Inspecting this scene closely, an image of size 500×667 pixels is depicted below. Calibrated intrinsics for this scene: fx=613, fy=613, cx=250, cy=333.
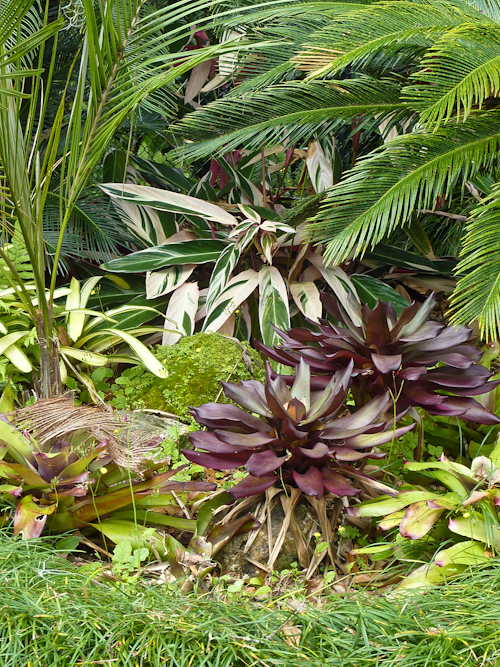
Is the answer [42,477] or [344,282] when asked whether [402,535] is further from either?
[344,282]

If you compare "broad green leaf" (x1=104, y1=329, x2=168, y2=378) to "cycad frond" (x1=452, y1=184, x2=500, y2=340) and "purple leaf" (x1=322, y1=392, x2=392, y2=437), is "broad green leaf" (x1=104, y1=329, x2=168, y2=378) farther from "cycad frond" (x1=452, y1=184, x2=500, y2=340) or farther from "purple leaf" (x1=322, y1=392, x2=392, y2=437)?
"cycad frond" (x1=452, y1=184, x2=500, y2=340)

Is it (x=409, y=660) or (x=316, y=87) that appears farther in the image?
(x=316, y=87)

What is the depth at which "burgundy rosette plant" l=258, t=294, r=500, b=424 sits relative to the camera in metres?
1.62

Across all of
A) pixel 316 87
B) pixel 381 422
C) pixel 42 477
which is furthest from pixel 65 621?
pixel 316 87

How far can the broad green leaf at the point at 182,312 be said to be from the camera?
260 cm

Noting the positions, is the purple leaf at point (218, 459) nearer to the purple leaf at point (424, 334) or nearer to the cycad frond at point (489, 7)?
the purple leaf at point (424, 334)

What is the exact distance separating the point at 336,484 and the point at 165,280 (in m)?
1.60

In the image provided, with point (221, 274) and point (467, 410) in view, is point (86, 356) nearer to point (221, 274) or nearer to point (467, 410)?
point (221, 274)

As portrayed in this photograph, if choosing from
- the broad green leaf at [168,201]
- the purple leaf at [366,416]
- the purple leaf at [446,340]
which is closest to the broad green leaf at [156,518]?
the purple leaf at [366,416]

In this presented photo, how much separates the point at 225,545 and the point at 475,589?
590 mm

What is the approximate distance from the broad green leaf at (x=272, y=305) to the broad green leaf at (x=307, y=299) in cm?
9

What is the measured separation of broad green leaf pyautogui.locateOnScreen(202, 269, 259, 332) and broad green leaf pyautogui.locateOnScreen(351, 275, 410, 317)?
1.52 feet

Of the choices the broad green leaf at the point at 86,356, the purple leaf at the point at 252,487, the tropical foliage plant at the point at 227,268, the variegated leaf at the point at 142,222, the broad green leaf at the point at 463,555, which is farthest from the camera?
the variegated leaf at the point at 142,222

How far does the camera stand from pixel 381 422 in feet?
5.31
